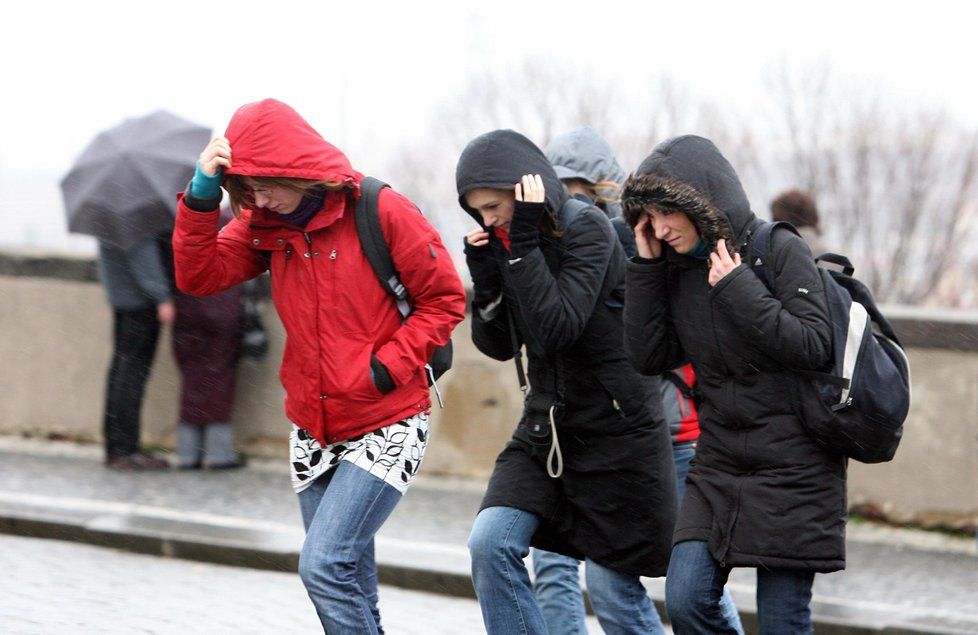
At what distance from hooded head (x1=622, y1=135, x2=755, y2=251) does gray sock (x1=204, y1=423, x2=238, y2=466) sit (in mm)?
5417

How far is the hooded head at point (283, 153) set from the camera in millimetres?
3984

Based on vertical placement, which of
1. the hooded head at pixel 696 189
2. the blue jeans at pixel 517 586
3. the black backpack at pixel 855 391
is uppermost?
the hooded head at pixel 696 189

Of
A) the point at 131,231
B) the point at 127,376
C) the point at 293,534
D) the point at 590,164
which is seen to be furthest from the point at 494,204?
the point at 127,376

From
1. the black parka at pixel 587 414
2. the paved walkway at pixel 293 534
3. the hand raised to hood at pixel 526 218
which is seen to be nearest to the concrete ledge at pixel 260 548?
the paved walkway at pixel 293 534

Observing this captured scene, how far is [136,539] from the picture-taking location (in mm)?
7156

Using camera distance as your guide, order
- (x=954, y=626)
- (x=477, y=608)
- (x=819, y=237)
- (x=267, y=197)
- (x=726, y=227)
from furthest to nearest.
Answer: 1. (x=819, y=237)
2. (x=477, y=608)
3. (x=954, y=626)
4. (x=267, y=197)
5. (x=726, y=227)

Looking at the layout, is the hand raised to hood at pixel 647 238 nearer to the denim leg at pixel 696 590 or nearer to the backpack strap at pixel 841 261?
the backpack strap at pixel 841 261

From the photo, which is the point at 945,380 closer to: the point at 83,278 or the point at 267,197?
the point at 267,197

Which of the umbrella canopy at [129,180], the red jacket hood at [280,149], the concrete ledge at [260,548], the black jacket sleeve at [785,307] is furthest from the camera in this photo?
the umbrella canopy at [129,180]

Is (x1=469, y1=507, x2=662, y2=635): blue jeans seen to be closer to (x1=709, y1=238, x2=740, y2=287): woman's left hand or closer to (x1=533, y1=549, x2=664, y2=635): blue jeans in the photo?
(x1=533, y1=549, x2=664, y2=635): blue jeans

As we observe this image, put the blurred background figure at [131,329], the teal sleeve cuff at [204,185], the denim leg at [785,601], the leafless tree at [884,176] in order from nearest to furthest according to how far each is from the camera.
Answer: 1. the denim leg at [785,601]
2. the teal sleeve cuff at [204,185]
3. the blurred background figure at [131,329]
4. the leafless tree at [884,176]

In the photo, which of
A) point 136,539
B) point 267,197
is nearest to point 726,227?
point 267,197

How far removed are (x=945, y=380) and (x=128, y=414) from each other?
4756 mm

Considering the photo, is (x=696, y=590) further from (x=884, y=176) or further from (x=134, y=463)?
(x=884, y=176)
